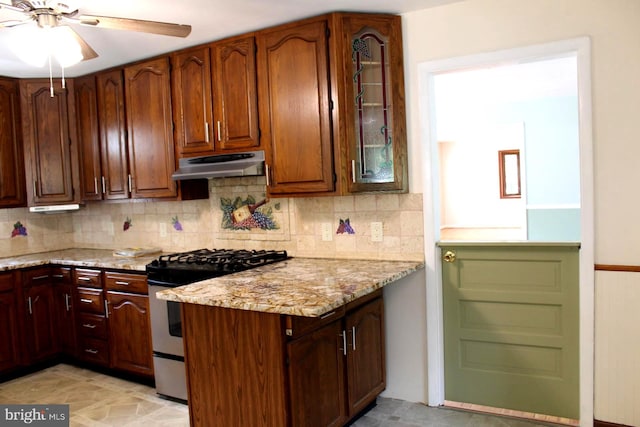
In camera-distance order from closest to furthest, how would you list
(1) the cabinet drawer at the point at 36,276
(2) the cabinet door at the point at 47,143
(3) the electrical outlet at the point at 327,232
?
1. (3) the electrical outlet at the point at 327,232
2. (1) the cabinet drawer at the point at 36,276
3. (2) the cabinet door at the point at 47,143

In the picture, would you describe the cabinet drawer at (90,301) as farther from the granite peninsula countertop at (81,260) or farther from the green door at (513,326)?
the green door at (513,326)

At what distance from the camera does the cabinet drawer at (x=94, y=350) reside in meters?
3.67

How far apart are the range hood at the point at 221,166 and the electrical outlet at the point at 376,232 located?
785mm

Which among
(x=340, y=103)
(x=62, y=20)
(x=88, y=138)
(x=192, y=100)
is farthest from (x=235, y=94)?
(x=88, y=138)

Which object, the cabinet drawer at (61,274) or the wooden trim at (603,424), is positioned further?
the cabinet drawer at (61,274)

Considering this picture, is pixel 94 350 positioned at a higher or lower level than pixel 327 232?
lower

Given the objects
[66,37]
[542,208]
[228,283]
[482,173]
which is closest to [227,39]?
[66,37]

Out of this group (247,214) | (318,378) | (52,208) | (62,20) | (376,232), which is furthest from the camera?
(52,208)

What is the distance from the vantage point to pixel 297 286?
2.38m

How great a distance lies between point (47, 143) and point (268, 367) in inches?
119

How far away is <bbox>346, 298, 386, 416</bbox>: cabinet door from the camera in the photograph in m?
2.63

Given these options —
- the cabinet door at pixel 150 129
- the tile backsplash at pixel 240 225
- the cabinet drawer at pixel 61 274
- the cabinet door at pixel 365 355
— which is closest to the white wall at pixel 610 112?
the tile backsplash at pixel 240 225

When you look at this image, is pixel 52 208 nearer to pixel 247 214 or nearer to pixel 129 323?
pixel 129 323

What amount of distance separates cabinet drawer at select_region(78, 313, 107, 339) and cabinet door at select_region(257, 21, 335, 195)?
67.9 inches
